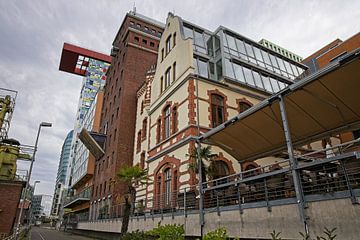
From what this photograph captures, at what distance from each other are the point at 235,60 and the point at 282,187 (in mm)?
13899

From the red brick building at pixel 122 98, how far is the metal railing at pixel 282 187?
11014 millimetres

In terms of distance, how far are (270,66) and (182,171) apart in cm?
1333

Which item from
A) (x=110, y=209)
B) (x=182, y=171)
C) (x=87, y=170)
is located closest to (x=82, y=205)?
(x=87, y=170)

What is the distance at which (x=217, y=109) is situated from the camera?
17.7 metres

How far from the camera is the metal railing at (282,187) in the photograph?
623 centimetres

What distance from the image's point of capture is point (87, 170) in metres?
37.1

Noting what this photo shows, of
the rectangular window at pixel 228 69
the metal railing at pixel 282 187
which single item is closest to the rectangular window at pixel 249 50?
the rectangular window at pixel 228 69

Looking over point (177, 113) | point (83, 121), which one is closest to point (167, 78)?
point (177, 113)

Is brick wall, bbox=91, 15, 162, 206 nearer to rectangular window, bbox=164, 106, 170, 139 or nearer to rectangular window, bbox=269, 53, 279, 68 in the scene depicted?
rectangular window, bbox=164, 106, 170, 139

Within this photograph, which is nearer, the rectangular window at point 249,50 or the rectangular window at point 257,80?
the rectangular window at point 257,80

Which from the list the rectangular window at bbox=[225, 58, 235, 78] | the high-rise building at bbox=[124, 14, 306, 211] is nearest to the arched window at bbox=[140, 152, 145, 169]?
the high-rise building at bbox=[124, 14, 306, 211]

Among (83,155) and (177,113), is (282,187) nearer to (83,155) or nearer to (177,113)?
(177,113)

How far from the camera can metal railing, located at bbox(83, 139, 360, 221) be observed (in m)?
6.23

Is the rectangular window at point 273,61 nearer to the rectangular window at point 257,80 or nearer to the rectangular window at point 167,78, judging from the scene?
the rectangular window at point 257,80
